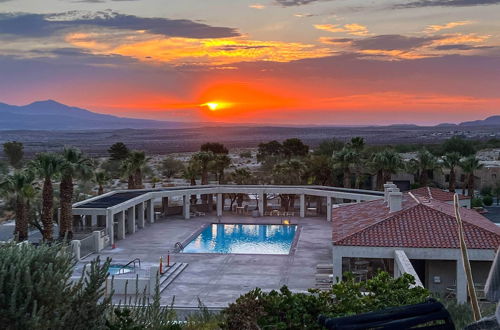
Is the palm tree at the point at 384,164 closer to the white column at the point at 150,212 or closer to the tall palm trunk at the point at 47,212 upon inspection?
the white column at the point at 150,212

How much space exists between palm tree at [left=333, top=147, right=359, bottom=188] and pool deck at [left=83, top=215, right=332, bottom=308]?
6.89 meters

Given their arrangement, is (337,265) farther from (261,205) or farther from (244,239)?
(261,205)

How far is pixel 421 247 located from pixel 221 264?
35.3ft

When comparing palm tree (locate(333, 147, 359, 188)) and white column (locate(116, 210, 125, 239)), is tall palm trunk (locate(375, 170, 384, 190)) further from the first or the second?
white column (locate(116, 210, 125, 239))

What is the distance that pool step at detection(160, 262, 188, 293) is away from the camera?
23.8 m

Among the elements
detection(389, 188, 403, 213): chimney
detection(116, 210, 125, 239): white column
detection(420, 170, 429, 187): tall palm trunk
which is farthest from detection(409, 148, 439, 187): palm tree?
detection(116, 210, 125, 239): white column

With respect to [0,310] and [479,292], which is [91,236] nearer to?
[479,292]

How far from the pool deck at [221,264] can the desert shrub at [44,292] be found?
44.1 feet

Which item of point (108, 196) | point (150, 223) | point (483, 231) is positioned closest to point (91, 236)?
point (108, 196)

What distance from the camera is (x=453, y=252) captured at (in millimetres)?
19438

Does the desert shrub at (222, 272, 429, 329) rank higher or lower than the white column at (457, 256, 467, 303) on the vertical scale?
higher

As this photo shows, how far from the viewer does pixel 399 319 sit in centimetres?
382

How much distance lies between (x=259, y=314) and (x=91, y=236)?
22213 mm

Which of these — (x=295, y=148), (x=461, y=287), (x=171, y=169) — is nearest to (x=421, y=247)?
(x=461, y=287)
